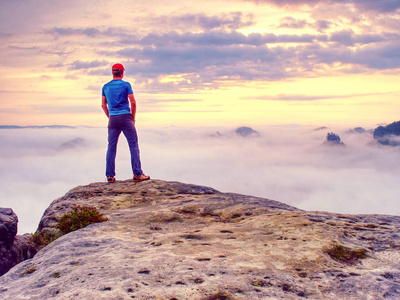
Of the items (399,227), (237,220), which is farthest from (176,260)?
(399,227)

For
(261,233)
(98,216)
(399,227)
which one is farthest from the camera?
(98,216)

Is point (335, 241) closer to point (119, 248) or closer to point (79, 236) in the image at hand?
point (119, 248)

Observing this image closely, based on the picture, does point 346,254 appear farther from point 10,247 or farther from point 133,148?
point 133,148

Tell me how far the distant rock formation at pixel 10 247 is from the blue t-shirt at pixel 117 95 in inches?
269

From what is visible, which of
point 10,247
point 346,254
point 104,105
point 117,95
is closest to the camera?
point 346,254

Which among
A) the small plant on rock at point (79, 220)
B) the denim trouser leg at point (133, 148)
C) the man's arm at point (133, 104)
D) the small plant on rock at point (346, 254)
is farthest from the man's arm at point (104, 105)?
the small plant on rock at point (346, 254)

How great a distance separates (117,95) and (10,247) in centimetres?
800

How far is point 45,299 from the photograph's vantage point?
17.4ft

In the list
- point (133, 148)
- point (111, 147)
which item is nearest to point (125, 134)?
point (133, 148)

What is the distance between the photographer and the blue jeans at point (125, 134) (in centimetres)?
1720

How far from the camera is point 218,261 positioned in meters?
6.34

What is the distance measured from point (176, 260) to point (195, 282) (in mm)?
968

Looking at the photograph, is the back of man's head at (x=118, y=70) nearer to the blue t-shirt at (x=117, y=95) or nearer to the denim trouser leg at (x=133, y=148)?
the blue t-shirt at (x=117, y=95)

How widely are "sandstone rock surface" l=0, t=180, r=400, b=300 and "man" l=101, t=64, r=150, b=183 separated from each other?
656cm
